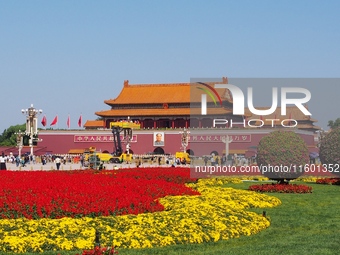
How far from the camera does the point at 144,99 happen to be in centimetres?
6050

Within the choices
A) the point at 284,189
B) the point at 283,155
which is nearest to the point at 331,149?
the point at 283,155

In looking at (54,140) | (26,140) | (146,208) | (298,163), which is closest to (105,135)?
(54,140)

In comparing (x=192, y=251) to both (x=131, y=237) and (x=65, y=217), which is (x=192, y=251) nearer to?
(x=131, y=237)

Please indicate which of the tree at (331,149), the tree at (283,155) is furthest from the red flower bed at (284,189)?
the tree at (331,149)

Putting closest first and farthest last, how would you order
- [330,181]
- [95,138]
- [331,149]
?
[330,181] → [331,149] → [95,138]

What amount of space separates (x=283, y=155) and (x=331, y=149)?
5029mm

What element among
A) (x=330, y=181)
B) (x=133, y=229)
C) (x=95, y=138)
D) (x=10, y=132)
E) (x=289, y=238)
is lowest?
(x=289, y=238)

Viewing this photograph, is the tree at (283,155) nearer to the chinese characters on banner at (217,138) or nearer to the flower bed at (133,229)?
the flower bed at (133,229)

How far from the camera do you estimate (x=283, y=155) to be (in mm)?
18172

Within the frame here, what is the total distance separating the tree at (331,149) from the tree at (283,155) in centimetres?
440

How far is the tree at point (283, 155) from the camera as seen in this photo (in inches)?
714

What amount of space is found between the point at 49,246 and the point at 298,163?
1127 centimetres

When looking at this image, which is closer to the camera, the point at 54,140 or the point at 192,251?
the point at 192,251

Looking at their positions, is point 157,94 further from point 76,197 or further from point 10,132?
point 76,197
